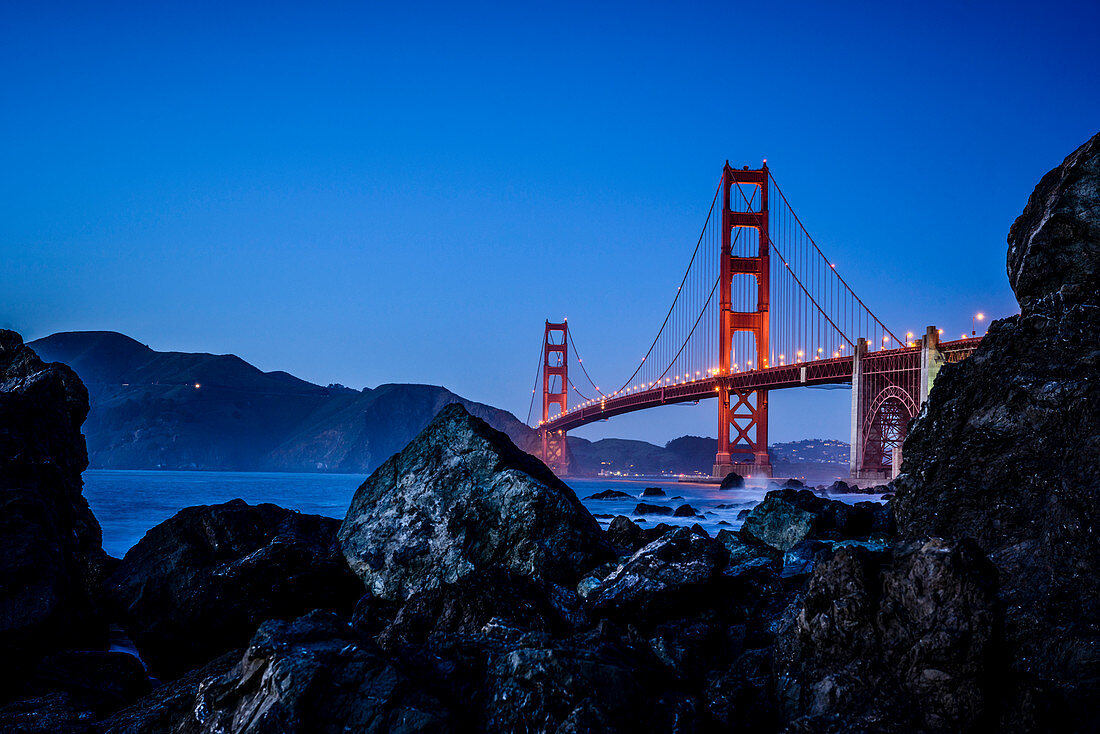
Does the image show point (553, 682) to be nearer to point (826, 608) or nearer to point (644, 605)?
point (826, 608)

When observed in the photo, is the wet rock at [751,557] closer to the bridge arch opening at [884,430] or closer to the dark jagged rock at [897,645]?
the dark jagged rock at [897,645]

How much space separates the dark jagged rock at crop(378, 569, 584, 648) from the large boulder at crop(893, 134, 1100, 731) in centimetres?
192

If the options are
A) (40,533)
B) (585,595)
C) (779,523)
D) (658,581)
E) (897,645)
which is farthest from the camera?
(779,523)

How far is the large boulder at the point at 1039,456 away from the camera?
269 cm

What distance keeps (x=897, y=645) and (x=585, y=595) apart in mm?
1954

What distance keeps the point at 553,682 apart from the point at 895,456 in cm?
3221

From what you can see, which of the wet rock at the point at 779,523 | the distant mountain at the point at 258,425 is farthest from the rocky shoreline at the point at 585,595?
the distant mountain at the point at 258,425

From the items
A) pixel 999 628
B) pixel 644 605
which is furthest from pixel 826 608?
pixel 644 605

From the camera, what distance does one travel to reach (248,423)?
12025 cm

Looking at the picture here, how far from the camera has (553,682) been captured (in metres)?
2.61

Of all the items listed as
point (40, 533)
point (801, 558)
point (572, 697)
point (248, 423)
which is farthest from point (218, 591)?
point (248, 423)

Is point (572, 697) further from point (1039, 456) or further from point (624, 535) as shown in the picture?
point (624, 535)

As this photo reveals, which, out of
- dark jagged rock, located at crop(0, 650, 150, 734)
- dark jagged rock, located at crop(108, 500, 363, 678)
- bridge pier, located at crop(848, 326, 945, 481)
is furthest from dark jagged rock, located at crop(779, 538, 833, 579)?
bridge pier, located at crop(848, 326, 945, 481)

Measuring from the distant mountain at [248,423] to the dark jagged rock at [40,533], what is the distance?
8131 centimetres
